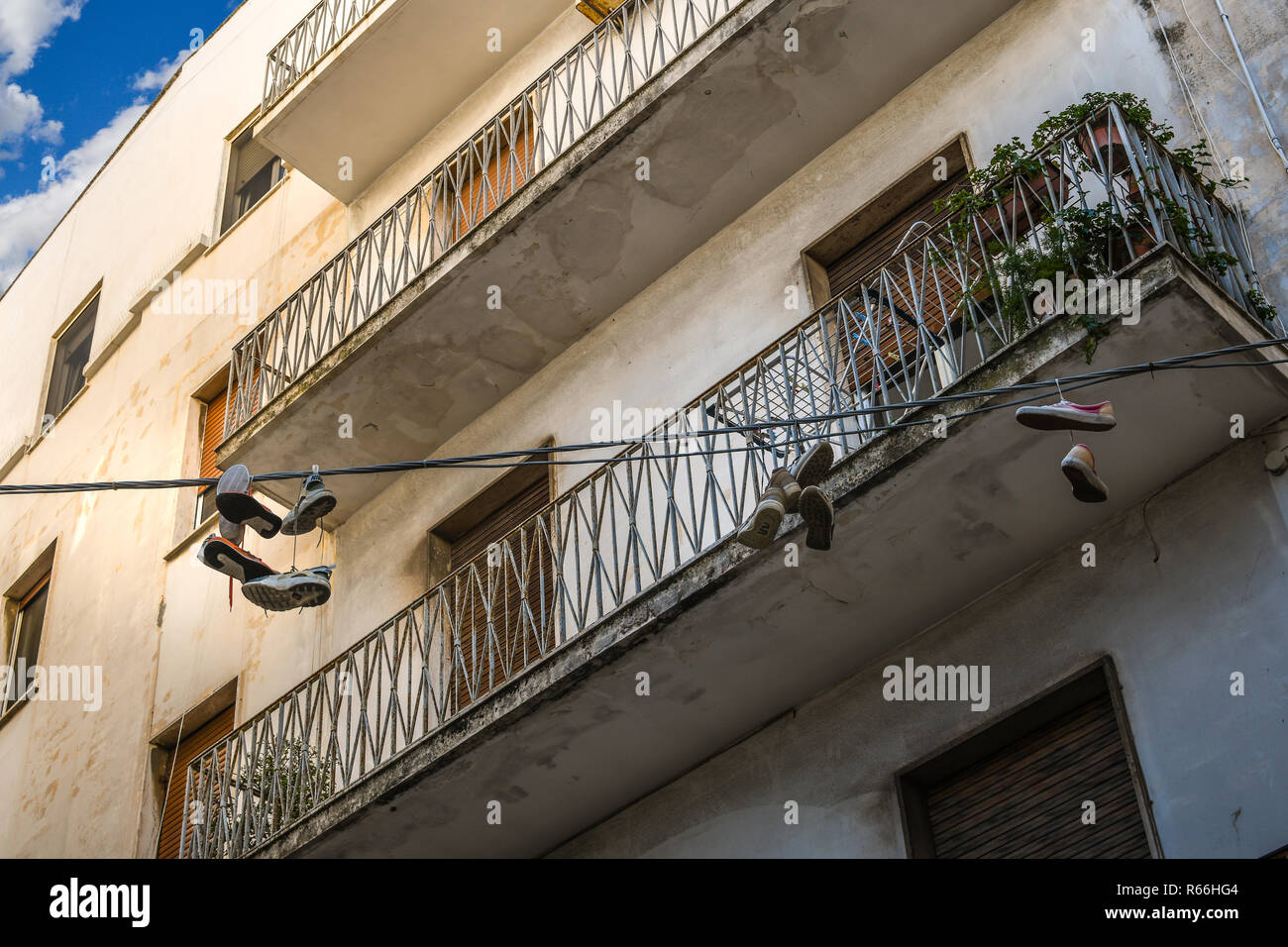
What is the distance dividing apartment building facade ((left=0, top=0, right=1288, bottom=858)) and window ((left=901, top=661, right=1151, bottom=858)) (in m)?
0.02

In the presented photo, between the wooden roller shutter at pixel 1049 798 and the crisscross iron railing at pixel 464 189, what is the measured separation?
19.0 feet

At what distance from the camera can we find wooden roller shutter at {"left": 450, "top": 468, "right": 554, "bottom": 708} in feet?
35.4

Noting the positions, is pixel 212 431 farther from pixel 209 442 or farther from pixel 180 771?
pixel 180 771

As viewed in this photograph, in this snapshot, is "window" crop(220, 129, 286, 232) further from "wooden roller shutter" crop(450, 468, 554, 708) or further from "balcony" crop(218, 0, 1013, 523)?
"wooden roller shutter" crop(450, 468, 554, 708)

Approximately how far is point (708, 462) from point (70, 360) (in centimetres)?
1205

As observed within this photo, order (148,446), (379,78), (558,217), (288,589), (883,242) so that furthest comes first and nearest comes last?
(148,446) → (379,78) → (558,217) → (883,242) → (288,589)

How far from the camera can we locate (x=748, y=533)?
26.2 feet

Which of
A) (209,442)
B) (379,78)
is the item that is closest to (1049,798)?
(379,78)

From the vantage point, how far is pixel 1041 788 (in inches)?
323

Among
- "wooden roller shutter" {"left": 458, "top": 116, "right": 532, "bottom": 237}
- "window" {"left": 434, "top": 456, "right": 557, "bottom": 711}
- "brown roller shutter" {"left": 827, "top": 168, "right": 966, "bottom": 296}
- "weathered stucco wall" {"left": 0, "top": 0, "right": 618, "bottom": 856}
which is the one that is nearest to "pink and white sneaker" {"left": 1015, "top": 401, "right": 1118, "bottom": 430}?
"brown roller shutter" {"left": 827, "top": 168, "right": 966, "bottom": 296}

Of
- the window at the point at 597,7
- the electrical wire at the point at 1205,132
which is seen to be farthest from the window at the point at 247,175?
the electrical wire at the point at 1205,132

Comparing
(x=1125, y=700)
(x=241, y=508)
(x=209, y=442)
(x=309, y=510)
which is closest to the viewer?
(x=1125, y=700)

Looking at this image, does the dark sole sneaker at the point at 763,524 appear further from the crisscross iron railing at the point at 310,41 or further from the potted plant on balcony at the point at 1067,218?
the crisscross iron railing at the point at 310,41
